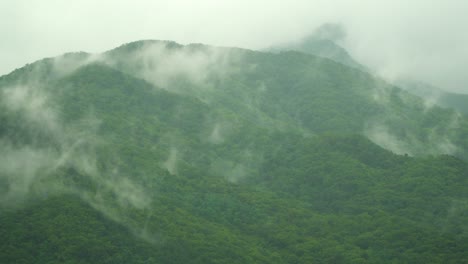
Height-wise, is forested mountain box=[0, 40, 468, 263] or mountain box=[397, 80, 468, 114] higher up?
mountain box=[397, 80, 468, 114]

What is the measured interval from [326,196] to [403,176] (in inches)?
401

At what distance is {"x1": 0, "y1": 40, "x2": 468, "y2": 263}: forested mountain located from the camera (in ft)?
198

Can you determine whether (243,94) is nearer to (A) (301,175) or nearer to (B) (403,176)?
(A) (301,175)

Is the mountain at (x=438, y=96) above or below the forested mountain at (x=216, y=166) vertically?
above

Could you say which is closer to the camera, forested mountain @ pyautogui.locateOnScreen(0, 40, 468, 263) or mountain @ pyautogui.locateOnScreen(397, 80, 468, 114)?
forested mountain @ pyautogui.locateOnScreen(0, 40, 468, 263)

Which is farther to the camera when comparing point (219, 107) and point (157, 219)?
point (219, 107)

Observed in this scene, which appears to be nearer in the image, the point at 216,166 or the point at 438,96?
the point at 216,166

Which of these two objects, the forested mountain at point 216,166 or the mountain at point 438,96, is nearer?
the forested mountain at point 216,166

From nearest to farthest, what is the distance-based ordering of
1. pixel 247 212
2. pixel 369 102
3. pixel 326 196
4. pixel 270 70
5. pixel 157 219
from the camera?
pixel 157 219 < pixel 247 212 < pixel 326 196 < pixel 369 102 < pixel 270 70

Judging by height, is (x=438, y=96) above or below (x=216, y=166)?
above

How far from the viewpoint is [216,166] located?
8569 centimetres

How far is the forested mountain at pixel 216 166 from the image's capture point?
60.4 m

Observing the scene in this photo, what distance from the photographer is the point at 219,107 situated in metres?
100

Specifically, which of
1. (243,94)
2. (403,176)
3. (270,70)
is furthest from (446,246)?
(270,70)
